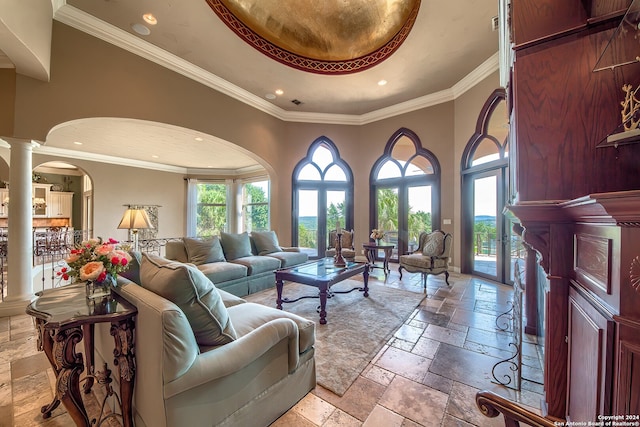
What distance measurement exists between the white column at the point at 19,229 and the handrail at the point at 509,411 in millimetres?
4682

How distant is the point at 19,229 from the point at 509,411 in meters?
4.76

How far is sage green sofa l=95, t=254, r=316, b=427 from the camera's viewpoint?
3.71 feet

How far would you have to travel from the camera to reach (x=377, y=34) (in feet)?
13.0

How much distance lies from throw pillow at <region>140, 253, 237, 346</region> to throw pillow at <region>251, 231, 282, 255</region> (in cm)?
345

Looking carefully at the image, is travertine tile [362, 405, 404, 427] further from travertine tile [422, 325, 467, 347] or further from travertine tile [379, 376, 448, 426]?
travertine tile [422, 325, 467, 347]

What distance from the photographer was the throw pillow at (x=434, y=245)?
4.19 metres

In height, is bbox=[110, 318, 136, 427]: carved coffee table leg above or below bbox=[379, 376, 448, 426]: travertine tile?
above

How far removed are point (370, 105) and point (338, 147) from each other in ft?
4.23

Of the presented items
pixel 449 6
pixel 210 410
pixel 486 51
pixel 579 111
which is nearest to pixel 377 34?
pixel 449 6

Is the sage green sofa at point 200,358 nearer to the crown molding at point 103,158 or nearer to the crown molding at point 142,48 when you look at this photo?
the crown molding at point 142,48

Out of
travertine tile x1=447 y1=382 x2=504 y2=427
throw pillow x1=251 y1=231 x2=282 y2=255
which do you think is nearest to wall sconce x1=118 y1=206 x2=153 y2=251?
throw pillow x1=251 y1=231 x2=282 y2=255

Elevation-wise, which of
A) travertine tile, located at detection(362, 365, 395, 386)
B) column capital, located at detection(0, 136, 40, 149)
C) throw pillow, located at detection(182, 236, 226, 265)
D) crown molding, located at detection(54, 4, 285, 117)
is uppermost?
crown molding, located at detection(54, 4, 285, 117)

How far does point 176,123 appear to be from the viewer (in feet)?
13.5

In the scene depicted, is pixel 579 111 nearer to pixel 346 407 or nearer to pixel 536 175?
pixel 536 175
